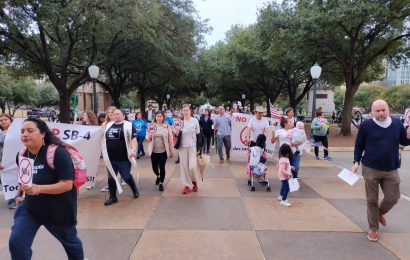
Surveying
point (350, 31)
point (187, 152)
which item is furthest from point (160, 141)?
point (350, 31)

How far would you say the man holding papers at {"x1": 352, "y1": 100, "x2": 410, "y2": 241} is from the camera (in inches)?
185

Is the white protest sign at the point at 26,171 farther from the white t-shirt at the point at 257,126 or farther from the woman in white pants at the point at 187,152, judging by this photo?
the white t-shirt at the point at 257,126

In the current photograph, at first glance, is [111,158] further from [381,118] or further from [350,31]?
[350,31]

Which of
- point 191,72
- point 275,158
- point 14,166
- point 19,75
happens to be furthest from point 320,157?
point 19,75

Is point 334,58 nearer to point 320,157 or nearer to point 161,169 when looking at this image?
point 320,157

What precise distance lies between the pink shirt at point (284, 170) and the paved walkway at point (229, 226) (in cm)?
53

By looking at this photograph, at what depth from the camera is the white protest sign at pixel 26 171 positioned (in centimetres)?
296

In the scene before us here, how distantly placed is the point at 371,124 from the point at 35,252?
450 cm

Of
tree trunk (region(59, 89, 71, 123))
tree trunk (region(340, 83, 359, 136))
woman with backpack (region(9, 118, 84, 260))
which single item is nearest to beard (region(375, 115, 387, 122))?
woman with backpack (region(9, 118, 84, 260))

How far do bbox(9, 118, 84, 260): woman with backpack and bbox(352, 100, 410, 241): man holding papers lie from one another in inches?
144

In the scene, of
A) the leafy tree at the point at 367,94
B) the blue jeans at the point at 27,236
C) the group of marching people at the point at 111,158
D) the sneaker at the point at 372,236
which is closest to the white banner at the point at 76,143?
the group of marching people at the point at 111,158

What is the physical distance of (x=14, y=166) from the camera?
622 centimetres

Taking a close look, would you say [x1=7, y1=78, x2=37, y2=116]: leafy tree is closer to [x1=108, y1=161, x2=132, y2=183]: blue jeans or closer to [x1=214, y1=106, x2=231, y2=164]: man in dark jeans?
[x1=214, y1=106, x2=231, y2=164]: man in dark jeans

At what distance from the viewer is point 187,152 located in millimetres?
7297
